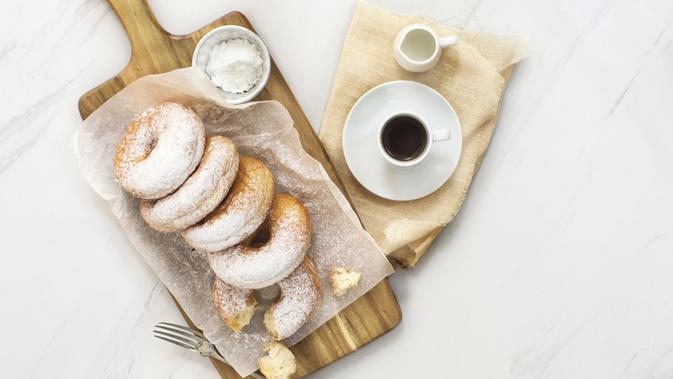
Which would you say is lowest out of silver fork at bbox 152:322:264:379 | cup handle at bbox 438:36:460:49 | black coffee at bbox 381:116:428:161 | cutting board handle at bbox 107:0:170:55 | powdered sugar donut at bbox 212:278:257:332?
silver fork at bbox 152:322:264:379

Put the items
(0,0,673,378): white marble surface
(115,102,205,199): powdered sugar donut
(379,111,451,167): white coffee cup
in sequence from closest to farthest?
(115,102,205,199): powdered sugar donut → (379,111,451,167): white coffee cup → (0,0,673,378): white marble surface

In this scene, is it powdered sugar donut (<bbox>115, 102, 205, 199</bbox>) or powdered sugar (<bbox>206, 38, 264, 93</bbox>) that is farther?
powdered sugar (<bbox>206, 38, 264, 93</bbox>)

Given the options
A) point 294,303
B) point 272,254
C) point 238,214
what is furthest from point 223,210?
point 294,303

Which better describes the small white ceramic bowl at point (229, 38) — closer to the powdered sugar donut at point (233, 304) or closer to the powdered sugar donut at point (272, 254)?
the powdered sugar donut at point (272, 254)

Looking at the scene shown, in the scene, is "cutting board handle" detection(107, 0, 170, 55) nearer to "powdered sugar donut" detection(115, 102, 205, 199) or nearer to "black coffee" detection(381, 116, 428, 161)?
"powdered sugar donut" detection(115, 102, 205, 199)

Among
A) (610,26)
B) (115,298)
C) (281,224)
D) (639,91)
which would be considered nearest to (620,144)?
(639,91)

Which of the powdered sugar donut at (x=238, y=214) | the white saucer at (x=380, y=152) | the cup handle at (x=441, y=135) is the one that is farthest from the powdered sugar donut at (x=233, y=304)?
the cup handle at (x=441, y=135)

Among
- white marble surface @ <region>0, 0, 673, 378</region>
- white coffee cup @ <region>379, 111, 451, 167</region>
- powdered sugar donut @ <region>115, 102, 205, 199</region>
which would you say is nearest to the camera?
powdered sugar donut @ <region>115, 102, 205, 199</region>

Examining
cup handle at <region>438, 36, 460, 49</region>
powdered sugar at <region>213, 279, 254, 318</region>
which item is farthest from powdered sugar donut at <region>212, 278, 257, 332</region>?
cup handle at <region>438, 36, 460, 49</region>
